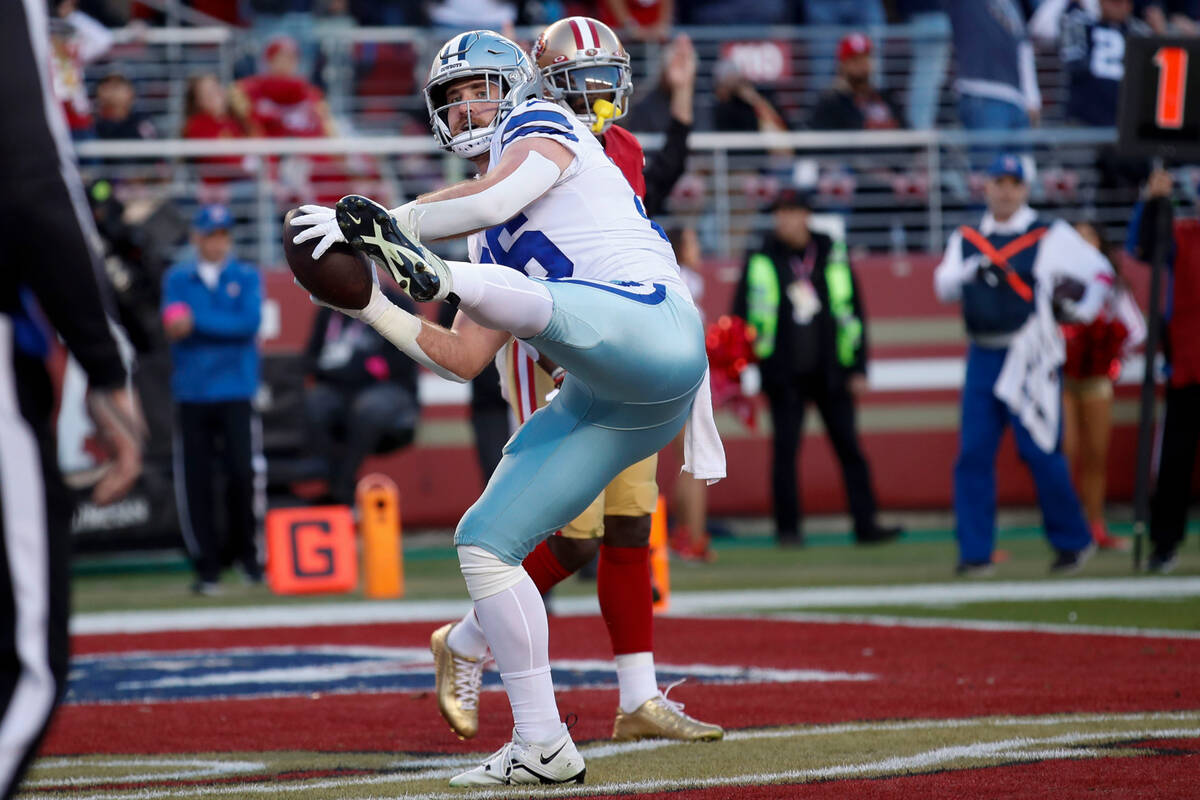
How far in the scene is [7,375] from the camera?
8.54 feet

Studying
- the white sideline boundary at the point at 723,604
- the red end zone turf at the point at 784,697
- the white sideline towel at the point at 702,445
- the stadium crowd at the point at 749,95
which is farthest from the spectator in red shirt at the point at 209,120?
the white sideline towel at the point at 702,445

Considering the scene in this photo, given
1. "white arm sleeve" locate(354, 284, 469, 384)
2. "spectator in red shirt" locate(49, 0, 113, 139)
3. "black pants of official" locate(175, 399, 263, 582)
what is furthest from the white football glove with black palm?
"spectator in red shirt" locate(49, 0, 113, 139)

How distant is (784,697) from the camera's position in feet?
17.7

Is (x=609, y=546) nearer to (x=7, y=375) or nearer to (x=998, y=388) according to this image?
(x=7, y=375)

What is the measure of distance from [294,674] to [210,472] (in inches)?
158

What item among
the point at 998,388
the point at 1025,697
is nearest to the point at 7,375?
the point at 1025,697

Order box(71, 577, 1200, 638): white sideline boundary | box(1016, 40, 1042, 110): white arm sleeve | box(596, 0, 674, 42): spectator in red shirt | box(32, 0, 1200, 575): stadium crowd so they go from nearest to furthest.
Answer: box(71, 577, 1200, 638): white sideline boundary
box(32, 0, 1200, 575): stadium crowd
box(1016, 40, 1042, 110): white arm sleeve
box(596, 0, 674, 42): spectator in red shirt

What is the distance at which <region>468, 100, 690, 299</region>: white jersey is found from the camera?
425 cm

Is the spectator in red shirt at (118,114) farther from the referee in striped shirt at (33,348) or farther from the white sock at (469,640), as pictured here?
the referee in striped shirt at (33,348)

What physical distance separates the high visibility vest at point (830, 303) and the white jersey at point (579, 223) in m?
7.51

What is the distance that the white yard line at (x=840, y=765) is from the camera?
3957 mm

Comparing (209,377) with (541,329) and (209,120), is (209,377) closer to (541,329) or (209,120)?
(209,120)

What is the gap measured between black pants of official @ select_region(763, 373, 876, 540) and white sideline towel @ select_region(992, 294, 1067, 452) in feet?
8.11

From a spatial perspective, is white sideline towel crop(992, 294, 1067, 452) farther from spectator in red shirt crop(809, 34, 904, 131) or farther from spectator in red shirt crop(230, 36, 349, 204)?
spectator in red shirt crop(230, 36, 349, 204)
